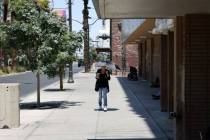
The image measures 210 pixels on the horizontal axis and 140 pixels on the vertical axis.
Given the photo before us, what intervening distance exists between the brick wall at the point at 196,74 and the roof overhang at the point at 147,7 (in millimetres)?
297

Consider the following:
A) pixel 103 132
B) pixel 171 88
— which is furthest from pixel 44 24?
pixel 103 132

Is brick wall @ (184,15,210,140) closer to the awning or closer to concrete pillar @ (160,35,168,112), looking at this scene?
concrete pillar @ (160,35,168,112)

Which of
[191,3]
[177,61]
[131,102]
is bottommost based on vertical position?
[131,102]

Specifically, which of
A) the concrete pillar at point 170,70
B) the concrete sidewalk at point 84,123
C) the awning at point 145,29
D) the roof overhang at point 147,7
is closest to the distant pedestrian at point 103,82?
the concrete sidewalk at point 84,123

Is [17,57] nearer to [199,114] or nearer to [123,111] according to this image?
[123,111]

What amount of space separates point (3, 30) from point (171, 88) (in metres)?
6.53

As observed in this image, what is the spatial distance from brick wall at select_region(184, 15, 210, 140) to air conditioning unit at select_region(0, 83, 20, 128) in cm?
559

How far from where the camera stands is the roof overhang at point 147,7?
914cm

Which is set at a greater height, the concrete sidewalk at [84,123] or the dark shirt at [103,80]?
the dark shirt at [103,80]

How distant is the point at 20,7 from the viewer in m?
21.4

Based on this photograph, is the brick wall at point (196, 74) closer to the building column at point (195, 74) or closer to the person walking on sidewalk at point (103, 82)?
the building column at point (195, 74)

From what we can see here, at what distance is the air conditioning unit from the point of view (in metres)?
15.2

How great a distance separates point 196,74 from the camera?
1104 cm

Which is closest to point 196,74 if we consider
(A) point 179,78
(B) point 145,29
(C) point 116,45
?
(A) point 179,78
